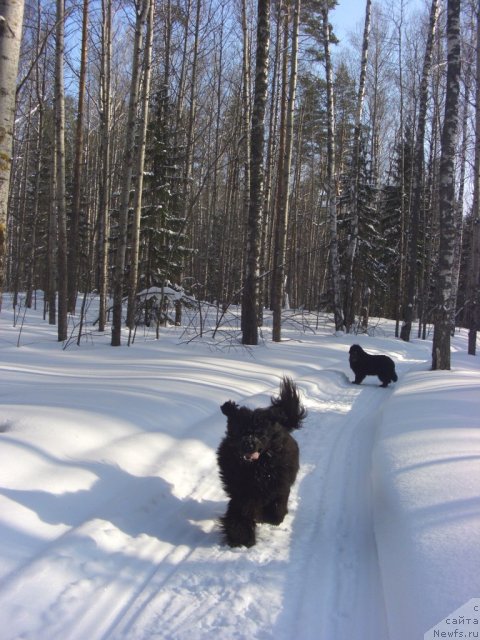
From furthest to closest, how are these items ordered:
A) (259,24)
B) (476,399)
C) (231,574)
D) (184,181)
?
(184,181), (259,24), (476,399), (231,574)

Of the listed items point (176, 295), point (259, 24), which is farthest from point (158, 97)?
point (176, 295)

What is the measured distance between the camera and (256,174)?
12789 millimetres

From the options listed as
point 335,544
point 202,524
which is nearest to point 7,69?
point 202,524

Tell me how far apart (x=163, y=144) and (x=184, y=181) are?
155 cm

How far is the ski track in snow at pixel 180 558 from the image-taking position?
261cm

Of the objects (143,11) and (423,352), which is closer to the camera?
(143,11)

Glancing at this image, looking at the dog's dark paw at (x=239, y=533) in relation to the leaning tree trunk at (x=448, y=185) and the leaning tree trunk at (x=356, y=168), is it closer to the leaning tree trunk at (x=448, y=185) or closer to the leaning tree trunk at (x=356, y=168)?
the leaning tree trunk at (x=448, y=185)

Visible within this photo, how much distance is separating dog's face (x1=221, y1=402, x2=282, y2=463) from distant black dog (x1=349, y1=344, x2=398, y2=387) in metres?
6.83

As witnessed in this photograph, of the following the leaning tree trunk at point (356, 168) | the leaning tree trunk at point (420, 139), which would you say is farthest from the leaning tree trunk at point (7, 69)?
the leaning tree trunk at point (356, 168)

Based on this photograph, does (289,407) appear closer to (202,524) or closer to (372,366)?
(202,524)

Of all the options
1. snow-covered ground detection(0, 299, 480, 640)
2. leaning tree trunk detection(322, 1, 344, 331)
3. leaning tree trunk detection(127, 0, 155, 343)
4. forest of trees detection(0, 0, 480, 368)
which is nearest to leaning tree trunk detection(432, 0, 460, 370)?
forest of trees detection(0, 0, 480, 368)

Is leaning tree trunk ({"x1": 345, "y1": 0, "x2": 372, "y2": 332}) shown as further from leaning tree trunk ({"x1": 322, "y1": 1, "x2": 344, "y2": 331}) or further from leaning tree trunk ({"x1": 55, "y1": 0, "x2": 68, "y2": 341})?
leaning tree trunk ({"x1": 55, "y1": 0, "x2": 68, "y2": 341})

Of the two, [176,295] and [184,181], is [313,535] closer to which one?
[176,295]

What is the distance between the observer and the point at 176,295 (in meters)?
15.9
